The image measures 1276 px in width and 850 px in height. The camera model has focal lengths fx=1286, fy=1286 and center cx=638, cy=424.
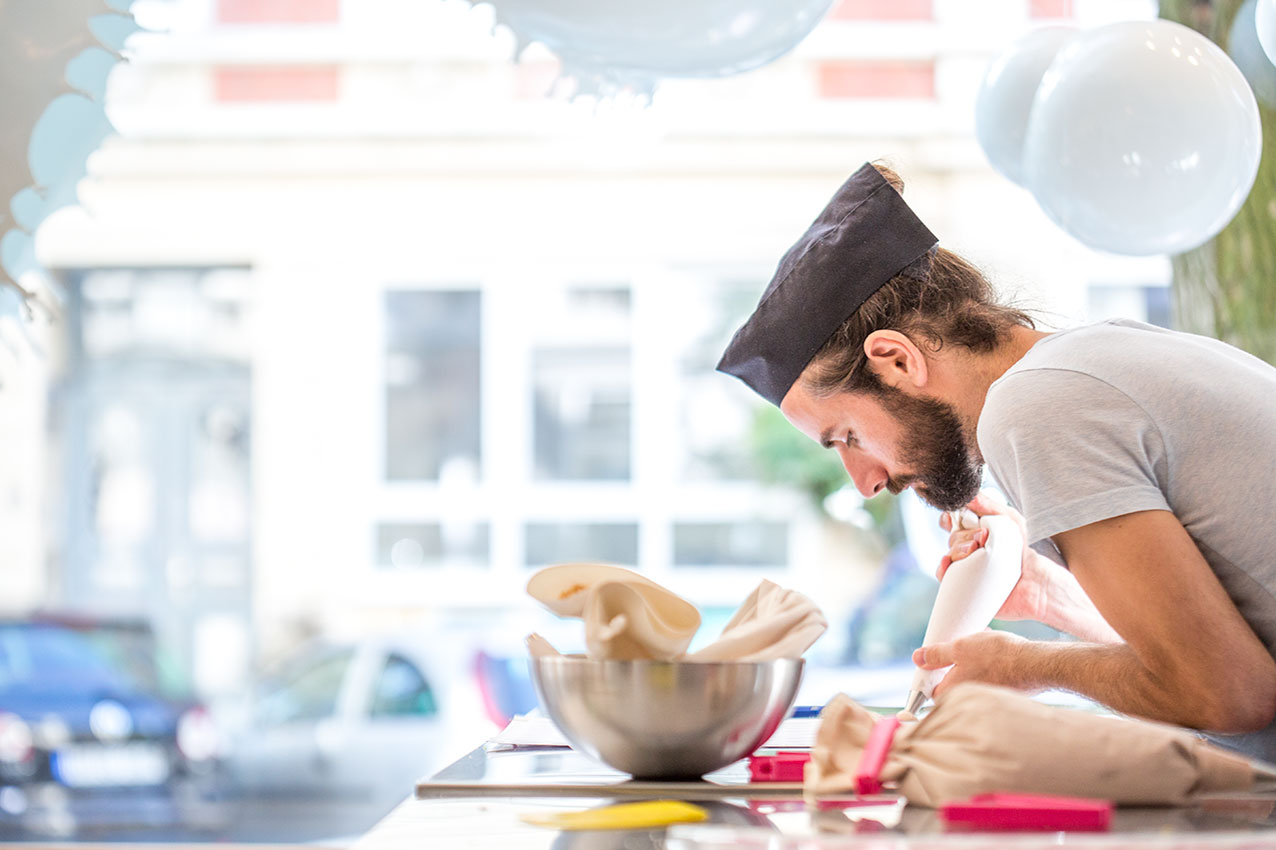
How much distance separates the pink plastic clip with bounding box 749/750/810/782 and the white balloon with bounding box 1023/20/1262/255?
112cm

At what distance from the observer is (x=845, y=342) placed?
126 cm

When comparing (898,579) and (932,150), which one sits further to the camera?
(932,150)

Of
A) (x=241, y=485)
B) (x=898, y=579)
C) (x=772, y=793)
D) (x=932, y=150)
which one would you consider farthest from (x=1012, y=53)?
(x=241, y=485)

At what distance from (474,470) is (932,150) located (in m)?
2.63

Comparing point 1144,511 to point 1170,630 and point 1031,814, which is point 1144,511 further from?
point 1031,814

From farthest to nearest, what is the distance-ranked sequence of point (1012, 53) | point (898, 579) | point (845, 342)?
point (898, 579) → point (1012, 53) → point (845, 342)

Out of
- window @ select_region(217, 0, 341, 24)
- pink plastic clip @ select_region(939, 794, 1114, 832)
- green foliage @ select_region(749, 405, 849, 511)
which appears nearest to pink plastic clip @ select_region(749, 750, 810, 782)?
pink plastic clip @ select_region(939, 794, 1114, 832)

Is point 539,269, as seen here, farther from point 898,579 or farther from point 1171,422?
point 1171,422

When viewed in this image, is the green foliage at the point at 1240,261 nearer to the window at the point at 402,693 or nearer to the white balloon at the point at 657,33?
the white balloon at the point at 657,33

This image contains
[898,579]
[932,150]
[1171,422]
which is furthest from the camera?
[932,150]

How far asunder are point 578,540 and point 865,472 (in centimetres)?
481

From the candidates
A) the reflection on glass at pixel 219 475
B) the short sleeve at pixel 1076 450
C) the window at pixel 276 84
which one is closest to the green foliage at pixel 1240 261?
the short sleeve at pixel 1076 450

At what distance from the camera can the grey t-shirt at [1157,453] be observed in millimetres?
962

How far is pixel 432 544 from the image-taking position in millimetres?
6070
